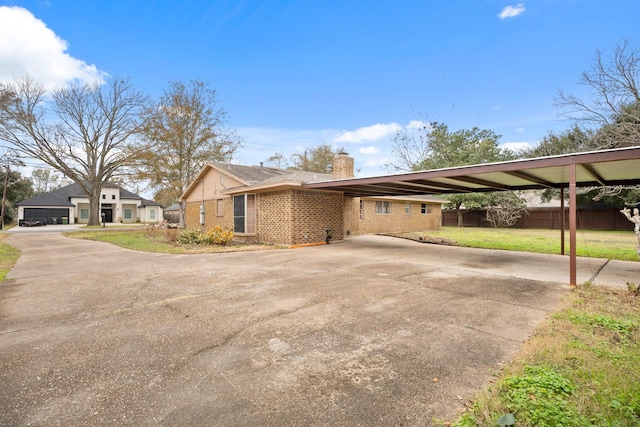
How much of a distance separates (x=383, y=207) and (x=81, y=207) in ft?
119

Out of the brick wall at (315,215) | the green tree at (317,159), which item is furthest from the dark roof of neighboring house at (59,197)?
the brick wall at (315,215)

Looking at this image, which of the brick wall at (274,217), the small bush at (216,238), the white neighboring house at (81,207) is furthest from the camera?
the white neighboring house at (81,207)

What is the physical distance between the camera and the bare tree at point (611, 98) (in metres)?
13.3

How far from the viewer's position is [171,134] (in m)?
20.8

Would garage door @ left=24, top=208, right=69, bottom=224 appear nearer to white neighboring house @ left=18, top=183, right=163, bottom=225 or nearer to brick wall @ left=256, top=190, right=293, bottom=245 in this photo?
white neighboring house @ left=18, top=183, right=163, bottom=225

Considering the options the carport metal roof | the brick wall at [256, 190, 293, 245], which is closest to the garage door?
the brick wall at [256, 190, 293, 245]

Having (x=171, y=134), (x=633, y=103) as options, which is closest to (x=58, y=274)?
(x=171, y=134)

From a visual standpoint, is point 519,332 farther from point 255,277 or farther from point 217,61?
point 217,61

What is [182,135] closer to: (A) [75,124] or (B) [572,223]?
(A) [75,124]

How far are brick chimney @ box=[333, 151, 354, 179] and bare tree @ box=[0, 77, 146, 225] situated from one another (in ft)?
59.3

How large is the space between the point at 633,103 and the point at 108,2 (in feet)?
74.6

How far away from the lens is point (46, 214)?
1318 inches

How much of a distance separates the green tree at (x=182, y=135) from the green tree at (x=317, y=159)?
15.5 meters

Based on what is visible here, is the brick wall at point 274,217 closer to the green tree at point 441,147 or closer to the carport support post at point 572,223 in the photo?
the carport support post at point 572,223
